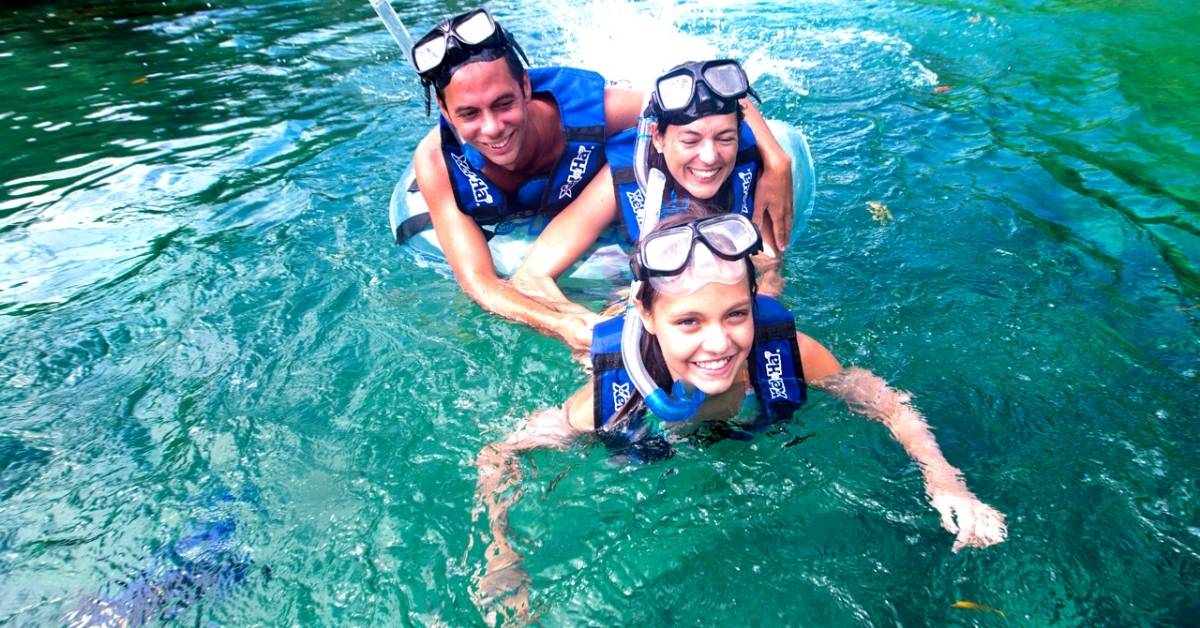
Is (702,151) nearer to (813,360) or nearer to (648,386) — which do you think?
(813,360)

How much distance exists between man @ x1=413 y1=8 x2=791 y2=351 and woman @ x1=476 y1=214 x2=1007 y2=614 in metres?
0.63

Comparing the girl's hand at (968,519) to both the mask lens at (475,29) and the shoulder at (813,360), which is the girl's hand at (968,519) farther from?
the mask lens at (475,29)

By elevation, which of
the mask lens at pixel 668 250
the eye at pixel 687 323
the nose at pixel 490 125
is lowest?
the eye at pixel 687 323

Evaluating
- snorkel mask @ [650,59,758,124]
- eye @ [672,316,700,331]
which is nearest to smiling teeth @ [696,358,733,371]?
eye @ [672,316,700,331]

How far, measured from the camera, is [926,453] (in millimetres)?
2961

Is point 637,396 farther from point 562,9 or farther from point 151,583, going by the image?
point 562,9

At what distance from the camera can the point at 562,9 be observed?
11.5 m

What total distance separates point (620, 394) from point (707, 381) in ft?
1.53

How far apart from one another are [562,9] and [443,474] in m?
9.48

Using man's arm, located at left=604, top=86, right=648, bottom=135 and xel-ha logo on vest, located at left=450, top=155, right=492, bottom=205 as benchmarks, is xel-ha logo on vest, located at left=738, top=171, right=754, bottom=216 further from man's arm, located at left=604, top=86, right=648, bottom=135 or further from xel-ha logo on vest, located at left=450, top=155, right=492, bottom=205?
xel-ha logo on vest, located at left=450, top=155, right=492, bottom=205

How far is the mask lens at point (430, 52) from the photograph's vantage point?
367cm

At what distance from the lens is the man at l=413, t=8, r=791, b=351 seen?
3.74m

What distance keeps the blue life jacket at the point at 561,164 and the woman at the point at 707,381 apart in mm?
1476

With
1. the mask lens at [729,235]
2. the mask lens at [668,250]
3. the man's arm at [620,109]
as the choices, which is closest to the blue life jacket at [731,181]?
the man's arm at [620,109]
